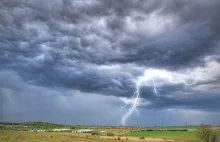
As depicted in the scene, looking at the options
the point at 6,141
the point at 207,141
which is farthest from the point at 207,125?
the point at 6,141

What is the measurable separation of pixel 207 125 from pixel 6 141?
63490mm

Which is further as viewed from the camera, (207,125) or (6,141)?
(207,125)

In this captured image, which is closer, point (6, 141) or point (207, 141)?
point (6, 141)

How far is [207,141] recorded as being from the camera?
3123 inches

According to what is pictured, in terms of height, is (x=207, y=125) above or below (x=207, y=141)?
above

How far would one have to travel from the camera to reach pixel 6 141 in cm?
6744

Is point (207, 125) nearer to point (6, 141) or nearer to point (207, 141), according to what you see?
point (207, 141)

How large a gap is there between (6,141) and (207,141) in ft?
205

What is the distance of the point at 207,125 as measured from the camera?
81.2 metres

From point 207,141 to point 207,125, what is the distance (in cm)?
527
